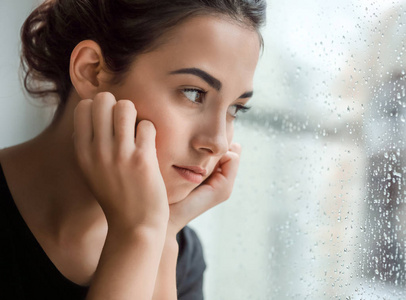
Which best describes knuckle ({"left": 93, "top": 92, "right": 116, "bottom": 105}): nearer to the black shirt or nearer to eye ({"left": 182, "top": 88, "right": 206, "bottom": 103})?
eye ({"left": 182, "top": 88, "right": 206, "bottom": 103})

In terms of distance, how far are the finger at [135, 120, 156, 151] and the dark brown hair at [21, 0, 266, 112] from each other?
0.35 ft

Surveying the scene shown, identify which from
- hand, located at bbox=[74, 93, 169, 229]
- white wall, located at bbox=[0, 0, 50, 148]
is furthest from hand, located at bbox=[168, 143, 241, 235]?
white wall, located at bbox=[0, 0, 50, 148]

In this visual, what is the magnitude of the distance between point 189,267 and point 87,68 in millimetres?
518

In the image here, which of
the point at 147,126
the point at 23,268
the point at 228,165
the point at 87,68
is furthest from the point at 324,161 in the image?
the point at 23,268

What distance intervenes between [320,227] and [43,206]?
1.67 ft

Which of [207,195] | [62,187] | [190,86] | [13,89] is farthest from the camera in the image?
[13,89]

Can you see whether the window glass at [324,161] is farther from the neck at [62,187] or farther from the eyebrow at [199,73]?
the neck at [62,187]

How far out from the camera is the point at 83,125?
2.59 feet

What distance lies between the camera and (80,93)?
2.85ft

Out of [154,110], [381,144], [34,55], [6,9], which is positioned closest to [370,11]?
[381,144]

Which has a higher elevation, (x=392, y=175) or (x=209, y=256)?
(x=392, y=175)

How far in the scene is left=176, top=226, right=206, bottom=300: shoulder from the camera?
1.12 meters

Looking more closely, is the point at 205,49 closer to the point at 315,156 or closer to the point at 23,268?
the point at 315,156

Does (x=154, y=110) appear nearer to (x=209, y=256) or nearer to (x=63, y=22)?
(x=63, y=22)
